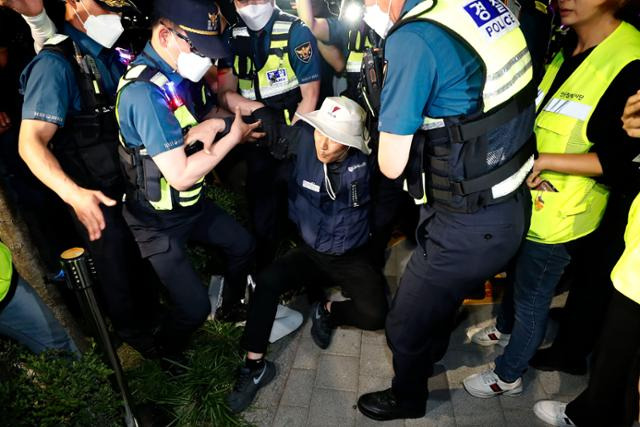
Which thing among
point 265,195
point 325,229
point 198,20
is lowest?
point 265,195

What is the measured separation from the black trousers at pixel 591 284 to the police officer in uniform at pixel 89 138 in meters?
2.78

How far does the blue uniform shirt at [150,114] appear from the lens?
2.23m

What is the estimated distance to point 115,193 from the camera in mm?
3014

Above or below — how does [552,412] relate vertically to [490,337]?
above

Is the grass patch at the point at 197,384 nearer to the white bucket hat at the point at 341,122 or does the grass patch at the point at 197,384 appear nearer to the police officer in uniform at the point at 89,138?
the police officer in uniform at the point at 89,138

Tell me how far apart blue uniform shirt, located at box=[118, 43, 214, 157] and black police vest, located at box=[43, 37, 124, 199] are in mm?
445

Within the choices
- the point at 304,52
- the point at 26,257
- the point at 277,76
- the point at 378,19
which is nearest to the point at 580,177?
the point at 378,19

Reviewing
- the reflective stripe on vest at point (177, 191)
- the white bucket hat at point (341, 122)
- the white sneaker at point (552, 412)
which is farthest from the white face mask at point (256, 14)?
the white sneaker at point (552, 412)

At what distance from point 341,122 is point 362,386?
1.85m

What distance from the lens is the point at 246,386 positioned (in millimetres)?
2893

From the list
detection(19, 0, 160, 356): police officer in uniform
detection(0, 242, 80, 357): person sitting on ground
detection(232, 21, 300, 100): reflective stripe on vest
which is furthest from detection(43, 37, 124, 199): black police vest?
detection(232, 21, 300, 100): reflective stripe on vest

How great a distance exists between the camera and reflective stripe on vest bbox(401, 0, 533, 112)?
1.69 meters

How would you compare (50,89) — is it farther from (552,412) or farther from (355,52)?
(552,412)

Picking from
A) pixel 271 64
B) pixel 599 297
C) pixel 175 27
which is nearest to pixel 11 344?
pixel 175 27
